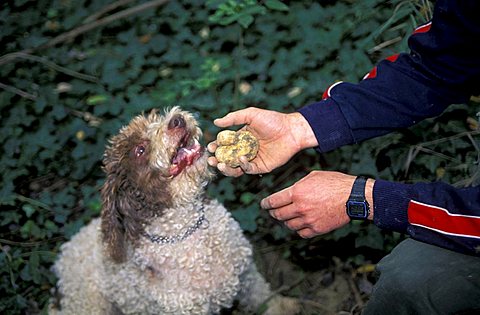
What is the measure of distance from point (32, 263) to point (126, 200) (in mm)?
1361

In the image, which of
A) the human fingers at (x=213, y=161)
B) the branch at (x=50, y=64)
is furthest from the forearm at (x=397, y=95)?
the branch at (x=50, y=64)

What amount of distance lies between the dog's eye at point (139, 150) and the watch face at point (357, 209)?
917mm

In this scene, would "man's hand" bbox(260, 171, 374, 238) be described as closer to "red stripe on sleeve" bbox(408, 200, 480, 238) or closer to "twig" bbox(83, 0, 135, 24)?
"red stripe on sleeve" bbox(408, 200, 480, 238)

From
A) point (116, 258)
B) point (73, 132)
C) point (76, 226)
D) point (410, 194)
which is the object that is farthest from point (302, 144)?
point (73, 132)

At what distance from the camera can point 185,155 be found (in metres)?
2.44

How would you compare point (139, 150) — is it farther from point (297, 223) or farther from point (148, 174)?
point (297, 223)

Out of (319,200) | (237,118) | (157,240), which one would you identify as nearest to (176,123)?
(237,118)

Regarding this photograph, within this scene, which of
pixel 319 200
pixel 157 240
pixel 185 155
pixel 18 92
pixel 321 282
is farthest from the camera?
pixel 18 92

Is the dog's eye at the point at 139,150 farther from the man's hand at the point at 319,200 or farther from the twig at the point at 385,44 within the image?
the twig at the point at 385,44

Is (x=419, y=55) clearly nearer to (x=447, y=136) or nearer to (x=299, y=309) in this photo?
(x=447, y=136)

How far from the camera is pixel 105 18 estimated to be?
459 centimetres

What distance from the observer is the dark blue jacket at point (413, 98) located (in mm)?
1945

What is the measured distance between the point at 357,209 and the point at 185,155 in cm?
81

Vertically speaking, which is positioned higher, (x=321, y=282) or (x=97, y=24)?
(x=97, y=24)
